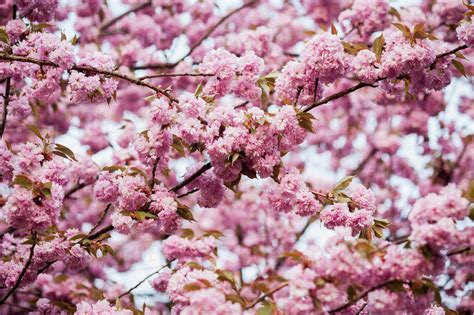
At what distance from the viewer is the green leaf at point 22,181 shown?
2.43m

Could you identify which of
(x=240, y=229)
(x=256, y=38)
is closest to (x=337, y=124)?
(x=240, y=229)

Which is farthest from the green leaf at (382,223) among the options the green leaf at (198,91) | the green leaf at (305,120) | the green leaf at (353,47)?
the green leaf at (198,91)

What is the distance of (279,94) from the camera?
9.98 feet

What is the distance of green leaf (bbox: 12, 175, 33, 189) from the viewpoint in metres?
2.43

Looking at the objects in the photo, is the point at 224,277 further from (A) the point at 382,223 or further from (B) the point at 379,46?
(B) the point at 379,46

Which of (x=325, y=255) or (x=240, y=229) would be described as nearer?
(x=325, y=255)

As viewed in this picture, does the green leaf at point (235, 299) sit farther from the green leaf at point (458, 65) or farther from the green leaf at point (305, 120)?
the green leaf at point (458, 65)

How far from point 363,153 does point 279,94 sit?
467 cm

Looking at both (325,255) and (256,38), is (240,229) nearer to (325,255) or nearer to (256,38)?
(256,38)

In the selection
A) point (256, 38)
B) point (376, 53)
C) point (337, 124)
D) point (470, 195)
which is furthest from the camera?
point (337, 124)

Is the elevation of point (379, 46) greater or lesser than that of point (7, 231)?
greater

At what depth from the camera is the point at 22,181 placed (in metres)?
2.44

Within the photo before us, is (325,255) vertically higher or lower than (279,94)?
lower

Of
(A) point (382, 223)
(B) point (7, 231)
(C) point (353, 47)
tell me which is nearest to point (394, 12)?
(C) point (353, 47)
